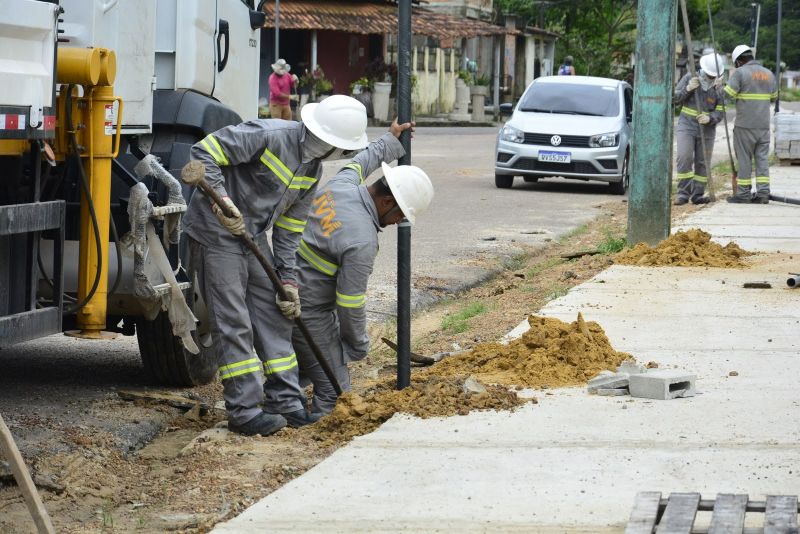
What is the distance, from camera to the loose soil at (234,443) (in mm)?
5137

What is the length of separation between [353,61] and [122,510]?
122ft

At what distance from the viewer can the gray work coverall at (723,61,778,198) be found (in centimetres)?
1662

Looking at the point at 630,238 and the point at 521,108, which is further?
the point at 521,108

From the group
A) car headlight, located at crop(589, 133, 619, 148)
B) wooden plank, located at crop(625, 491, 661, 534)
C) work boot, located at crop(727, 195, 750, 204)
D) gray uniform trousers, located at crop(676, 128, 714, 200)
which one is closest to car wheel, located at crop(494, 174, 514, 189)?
car headlight, located at crop(589, 133, 619, 148)

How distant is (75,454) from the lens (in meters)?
5.88

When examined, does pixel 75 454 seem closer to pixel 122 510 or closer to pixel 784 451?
pixel 122 510

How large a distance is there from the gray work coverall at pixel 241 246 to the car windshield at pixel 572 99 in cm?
1397

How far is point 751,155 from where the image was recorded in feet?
55.1

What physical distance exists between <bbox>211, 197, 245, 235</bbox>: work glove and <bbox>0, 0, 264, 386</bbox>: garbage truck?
0.97 feet

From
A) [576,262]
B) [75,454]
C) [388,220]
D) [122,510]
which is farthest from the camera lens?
[576,262]

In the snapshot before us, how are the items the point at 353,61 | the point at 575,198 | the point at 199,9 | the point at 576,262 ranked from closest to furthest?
the point at 199,9
the point at 576,262
the point at 575,198
the point at 353,61

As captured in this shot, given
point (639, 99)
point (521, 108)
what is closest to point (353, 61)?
point (521, 108)

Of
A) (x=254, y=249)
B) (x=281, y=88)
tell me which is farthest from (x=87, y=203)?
(x=281, y=88)

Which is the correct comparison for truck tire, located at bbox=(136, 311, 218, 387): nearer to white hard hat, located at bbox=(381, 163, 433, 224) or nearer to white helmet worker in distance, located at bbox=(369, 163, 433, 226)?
white helmet worker in distance, located at bbox=(369, 163, 433, 226)
